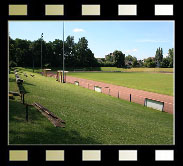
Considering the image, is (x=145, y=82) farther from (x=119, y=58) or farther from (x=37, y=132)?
(x=119, y=58)

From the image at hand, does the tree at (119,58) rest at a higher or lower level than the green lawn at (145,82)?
higher

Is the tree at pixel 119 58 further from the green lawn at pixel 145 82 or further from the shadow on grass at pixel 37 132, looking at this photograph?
the shadow on grass at pixel 37 132

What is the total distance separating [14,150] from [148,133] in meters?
5.96

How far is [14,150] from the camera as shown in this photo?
10.6ft

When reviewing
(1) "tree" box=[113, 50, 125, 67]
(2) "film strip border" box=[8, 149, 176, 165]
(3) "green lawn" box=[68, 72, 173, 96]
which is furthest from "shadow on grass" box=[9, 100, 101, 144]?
(1) "tree" box=[113, 50, 125, 67]

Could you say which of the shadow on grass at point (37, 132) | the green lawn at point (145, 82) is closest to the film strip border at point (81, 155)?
the shadow on grass at point (37, 132)

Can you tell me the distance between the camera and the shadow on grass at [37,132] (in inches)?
199

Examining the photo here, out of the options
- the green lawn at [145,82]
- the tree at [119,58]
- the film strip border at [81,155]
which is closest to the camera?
the film strip border at [81,155]

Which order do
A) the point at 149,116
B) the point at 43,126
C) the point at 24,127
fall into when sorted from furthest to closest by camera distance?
the point at 149,116
the point at 43,126
the point at 24,127

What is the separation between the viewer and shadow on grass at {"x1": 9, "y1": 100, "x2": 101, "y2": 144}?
505 centimetres

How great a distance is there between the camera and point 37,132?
18.2 ft

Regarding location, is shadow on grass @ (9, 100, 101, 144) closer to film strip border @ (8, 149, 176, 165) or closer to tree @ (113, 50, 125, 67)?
film strip border @ (8, 149, 176, 165)
